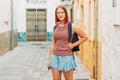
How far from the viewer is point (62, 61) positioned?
6.64 metres

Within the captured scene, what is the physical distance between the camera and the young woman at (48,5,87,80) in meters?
6.61

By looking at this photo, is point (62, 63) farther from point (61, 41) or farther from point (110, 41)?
point (110, 41)

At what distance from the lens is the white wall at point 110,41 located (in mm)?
7102

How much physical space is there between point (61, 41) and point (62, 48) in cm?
12

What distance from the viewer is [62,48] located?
262 inches

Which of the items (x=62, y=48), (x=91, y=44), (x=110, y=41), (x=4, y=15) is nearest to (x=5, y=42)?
(x=4, y=15)

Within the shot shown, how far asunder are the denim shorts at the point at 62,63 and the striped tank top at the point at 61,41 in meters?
0.07

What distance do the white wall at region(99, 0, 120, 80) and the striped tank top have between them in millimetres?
954

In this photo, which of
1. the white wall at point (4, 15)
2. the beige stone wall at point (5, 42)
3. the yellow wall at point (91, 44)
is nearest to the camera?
the yellow wall at point (91, 44)

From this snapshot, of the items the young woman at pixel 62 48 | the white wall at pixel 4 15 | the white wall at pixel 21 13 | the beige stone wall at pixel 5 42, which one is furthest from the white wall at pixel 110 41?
the white wall at pixel 21 13

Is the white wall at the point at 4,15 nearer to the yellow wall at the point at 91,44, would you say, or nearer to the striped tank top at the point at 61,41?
the yellow wall at the point at 91,44

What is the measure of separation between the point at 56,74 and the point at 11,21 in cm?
2008

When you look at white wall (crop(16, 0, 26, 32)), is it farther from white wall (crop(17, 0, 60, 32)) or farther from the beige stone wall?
the beige stone wall

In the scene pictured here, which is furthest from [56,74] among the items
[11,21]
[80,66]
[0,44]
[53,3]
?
[53,3]
